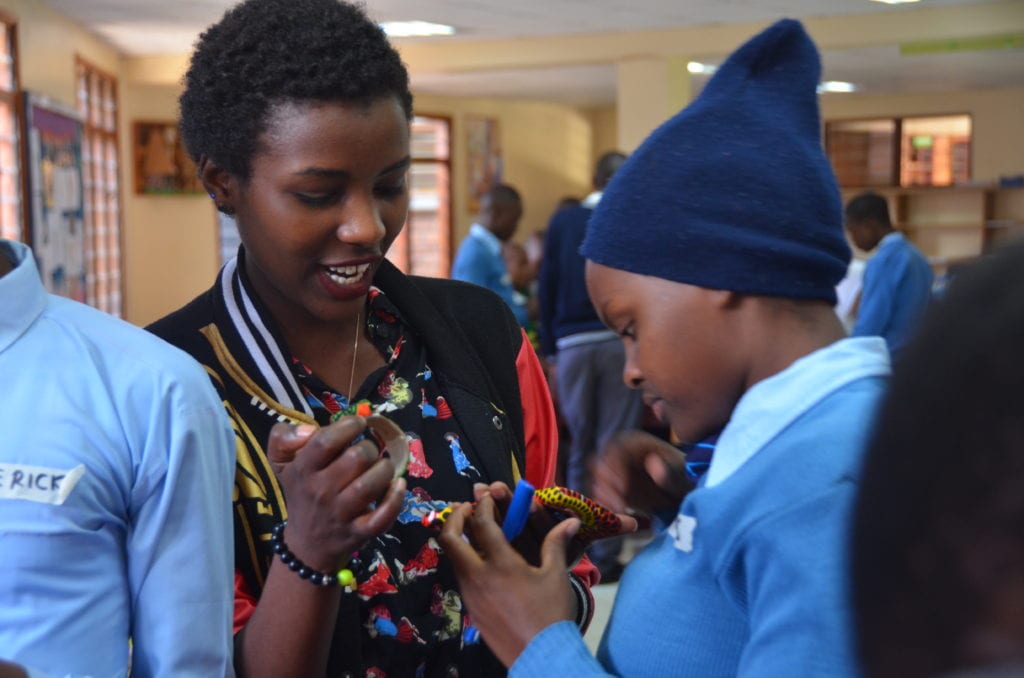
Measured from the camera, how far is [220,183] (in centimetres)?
145

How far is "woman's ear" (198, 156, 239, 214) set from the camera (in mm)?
1435

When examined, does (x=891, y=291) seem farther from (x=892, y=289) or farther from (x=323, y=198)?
Result: (x=323, y=198)

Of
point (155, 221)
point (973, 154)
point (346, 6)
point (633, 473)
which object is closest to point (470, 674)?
point (633, 473)

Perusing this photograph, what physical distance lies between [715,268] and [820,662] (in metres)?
0.35

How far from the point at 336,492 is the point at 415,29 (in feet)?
32.1

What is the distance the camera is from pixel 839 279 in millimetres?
1028

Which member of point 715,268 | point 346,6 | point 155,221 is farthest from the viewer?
point 155,221

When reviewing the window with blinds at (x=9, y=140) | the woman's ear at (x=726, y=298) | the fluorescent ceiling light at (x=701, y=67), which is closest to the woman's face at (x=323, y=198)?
the woman's ear at (x=726, y=298)

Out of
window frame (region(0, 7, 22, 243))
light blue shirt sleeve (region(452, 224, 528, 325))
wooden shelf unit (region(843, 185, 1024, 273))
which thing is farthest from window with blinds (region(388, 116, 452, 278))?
light blue shirt sleeve (region(452, 224, 528, 325))

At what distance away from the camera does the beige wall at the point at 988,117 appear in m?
14.8

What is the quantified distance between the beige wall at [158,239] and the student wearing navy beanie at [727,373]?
11.8 m

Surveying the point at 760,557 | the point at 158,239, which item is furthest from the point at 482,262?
the point at 158,239

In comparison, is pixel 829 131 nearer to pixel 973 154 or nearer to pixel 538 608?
pixel 973 154

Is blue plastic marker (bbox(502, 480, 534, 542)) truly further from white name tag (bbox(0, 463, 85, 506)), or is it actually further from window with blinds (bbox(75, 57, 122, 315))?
window with blinds (bbox(75, 57, 122, 315))
